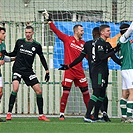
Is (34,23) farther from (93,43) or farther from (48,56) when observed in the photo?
(93,43)

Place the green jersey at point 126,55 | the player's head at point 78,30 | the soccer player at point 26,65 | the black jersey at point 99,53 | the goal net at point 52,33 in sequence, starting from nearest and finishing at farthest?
the black jersey at point 99,53 → the green jersey at point 126,55 → the soccer player at point 26,65 → the player's head at point 78,30 → the goal net at point 52,33

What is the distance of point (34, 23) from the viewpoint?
1606 cm

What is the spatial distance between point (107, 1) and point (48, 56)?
2.13 meters

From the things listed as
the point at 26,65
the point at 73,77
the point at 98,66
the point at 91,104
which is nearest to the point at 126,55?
the point at 98,66

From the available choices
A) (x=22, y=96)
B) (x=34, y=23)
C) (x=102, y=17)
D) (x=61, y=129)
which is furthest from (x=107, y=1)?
(x=61, y=129)

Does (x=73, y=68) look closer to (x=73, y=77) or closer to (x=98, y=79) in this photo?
(x=73, y=77)

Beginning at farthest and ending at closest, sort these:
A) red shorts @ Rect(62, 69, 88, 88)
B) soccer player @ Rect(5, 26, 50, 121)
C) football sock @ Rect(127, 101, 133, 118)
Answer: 1. red shorts @ Rect(62, 69, 88, 88)
2. soccer player @ Rect(5, 26, 50, 121)
3. football sock @ Rect(127, 101, 133, 118)

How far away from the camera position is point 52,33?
53.8 feet

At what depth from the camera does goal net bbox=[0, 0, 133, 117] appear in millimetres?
16156

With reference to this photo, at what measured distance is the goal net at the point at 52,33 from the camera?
53.0ft

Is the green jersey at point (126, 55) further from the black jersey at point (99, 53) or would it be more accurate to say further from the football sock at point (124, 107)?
the football sock at point (124, 107)

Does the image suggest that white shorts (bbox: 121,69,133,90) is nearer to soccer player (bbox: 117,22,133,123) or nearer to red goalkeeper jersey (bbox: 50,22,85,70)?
soccer player (bbox: 117,22,133,123)

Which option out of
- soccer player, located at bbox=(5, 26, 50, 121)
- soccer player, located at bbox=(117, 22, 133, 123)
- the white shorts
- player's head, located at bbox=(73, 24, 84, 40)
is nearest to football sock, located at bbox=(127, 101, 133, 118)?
soccer player, located at bbox=(117, 22, 133, 123)


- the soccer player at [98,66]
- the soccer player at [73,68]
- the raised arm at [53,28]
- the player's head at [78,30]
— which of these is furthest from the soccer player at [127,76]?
the raised arm at [53,28]
